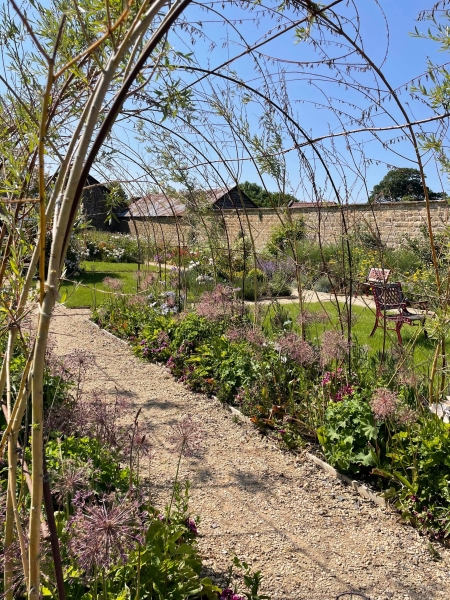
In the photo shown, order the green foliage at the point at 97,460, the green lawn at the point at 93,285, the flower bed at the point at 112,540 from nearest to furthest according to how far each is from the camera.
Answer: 1. the flower bed at the point at 112,540
2. the green foliage at the point at 97,460
3. the green lawn at the point at 93,285

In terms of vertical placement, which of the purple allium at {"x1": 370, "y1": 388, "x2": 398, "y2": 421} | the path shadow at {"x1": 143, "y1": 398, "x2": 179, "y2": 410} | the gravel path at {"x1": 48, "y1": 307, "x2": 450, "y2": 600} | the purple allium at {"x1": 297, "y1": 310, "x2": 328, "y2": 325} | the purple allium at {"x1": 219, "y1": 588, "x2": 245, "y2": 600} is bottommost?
the gravel path at {"x1": 48, "y1": 307, "x2": 450, "y2": 600}

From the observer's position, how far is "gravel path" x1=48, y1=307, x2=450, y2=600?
2.53 meters

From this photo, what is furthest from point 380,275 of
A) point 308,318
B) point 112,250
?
point 112,250

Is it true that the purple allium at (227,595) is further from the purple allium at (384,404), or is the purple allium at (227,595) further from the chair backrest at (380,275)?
the chair backrest at (380,275)

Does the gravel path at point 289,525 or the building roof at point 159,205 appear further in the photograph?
the building roof at point 159,205

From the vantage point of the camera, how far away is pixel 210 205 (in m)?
7.13

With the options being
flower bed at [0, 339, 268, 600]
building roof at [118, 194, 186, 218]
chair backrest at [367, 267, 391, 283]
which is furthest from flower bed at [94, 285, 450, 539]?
building roof at [118, 194, 186, 218]

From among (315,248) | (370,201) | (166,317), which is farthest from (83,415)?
(315,248)

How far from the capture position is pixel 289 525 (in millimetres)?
3020

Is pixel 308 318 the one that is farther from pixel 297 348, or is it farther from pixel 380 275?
pixel 380 275

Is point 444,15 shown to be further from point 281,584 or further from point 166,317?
point 166,317

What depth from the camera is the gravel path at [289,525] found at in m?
2.53

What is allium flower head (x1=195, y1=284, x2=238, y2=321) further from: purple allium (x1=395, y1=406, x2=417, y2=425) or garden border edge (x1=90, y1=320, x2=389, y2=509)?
purple allium (x1=395, y1=406, x2=417, y2=425)

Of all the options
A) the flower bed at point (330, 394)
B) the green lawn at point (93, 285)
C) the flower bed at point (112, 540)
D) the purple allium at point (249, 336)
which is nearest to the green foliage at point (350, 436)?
the flower bed at point (330, 394)
